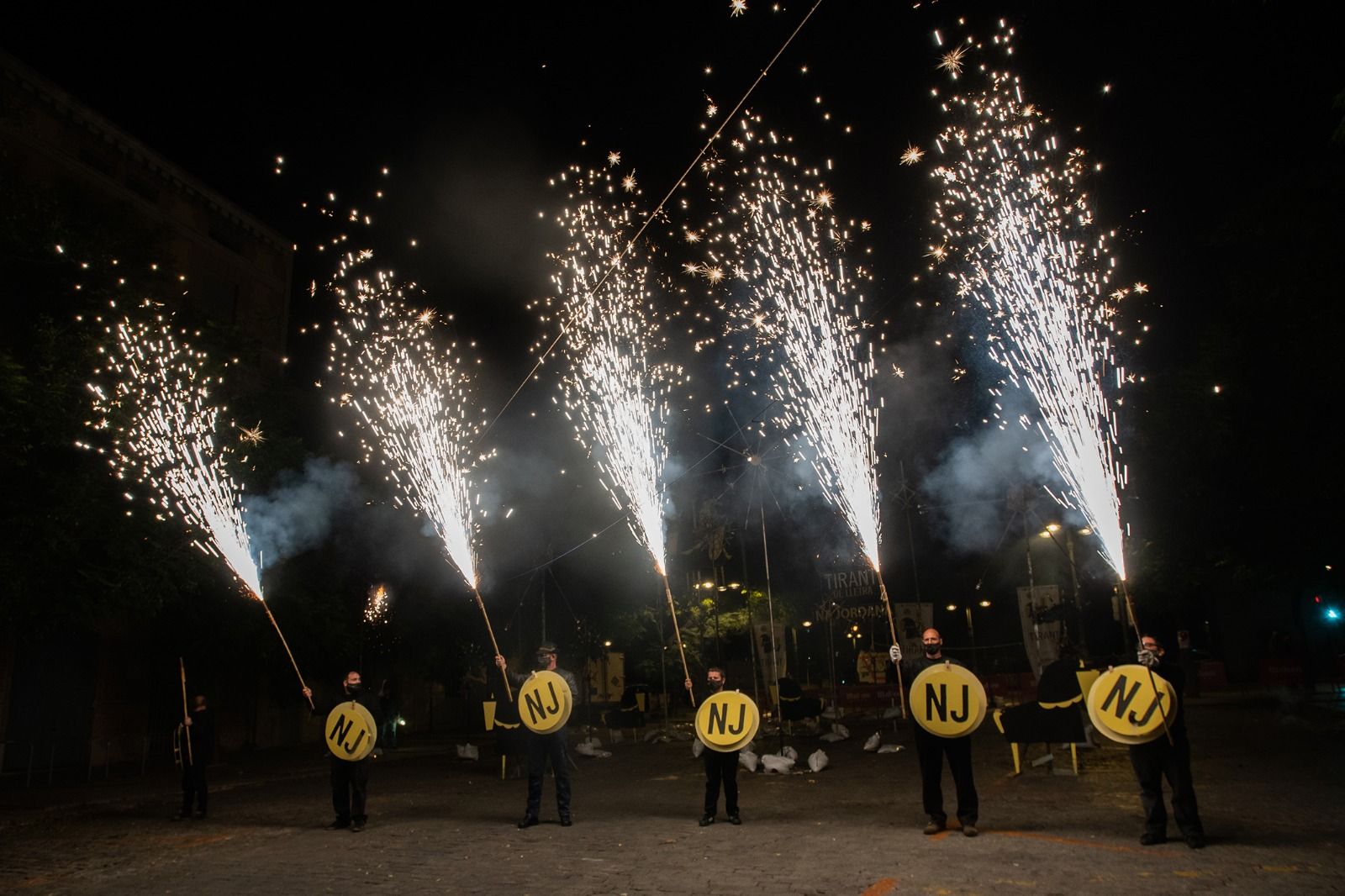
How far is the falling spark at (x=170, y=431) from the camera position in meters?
14.3

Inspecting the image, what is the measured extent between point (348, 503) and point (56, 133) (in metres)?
11.5

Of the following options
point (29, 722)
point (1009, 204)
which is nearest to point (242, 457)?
point (29, 722)

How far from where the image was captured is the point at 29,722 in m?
17.6

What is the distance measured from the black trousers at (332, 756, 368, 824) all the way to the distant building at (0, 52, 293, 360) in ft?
38.2

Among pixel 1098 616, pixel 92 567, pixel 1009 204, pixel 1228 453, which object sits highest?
pixel 1009 204

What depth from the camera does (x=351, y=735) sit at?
351 inches

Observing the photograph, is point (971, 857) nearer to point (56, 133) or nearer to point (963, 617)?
point (56, 133)

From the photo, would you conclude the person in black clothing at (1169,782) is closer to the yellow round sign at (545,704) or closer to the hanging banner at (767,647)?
the yellow round sign at (545,704)

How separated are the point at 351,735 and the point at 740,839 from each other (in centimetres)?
405

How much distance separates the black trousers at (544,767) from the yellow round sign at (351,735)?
5.33 feet

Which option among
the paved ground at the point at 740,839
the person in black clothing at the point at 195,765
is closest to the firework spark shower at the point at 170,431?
the person in black clothing at the point at 195,765

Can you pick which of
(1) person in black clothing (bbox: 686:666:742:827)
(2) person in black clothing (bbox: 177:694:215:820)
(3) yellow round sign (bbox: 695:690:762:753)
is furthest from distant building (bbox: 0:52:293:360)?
(1) person in black clothing (bbox: 686:666:742:827)

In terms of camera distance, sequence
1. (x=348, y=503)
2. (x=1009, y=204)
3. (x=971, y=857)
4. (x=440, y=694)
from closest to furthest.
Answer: (x=971, y=857) < (x=1009, y=204) < (x=348, y=503) < (x=440, y=694)

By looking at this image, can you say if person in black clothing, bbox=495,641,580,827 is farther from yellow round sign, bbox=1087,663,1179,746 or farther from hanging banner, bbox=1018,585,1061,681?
hanging banner, bbox=1018,585,1061,681
